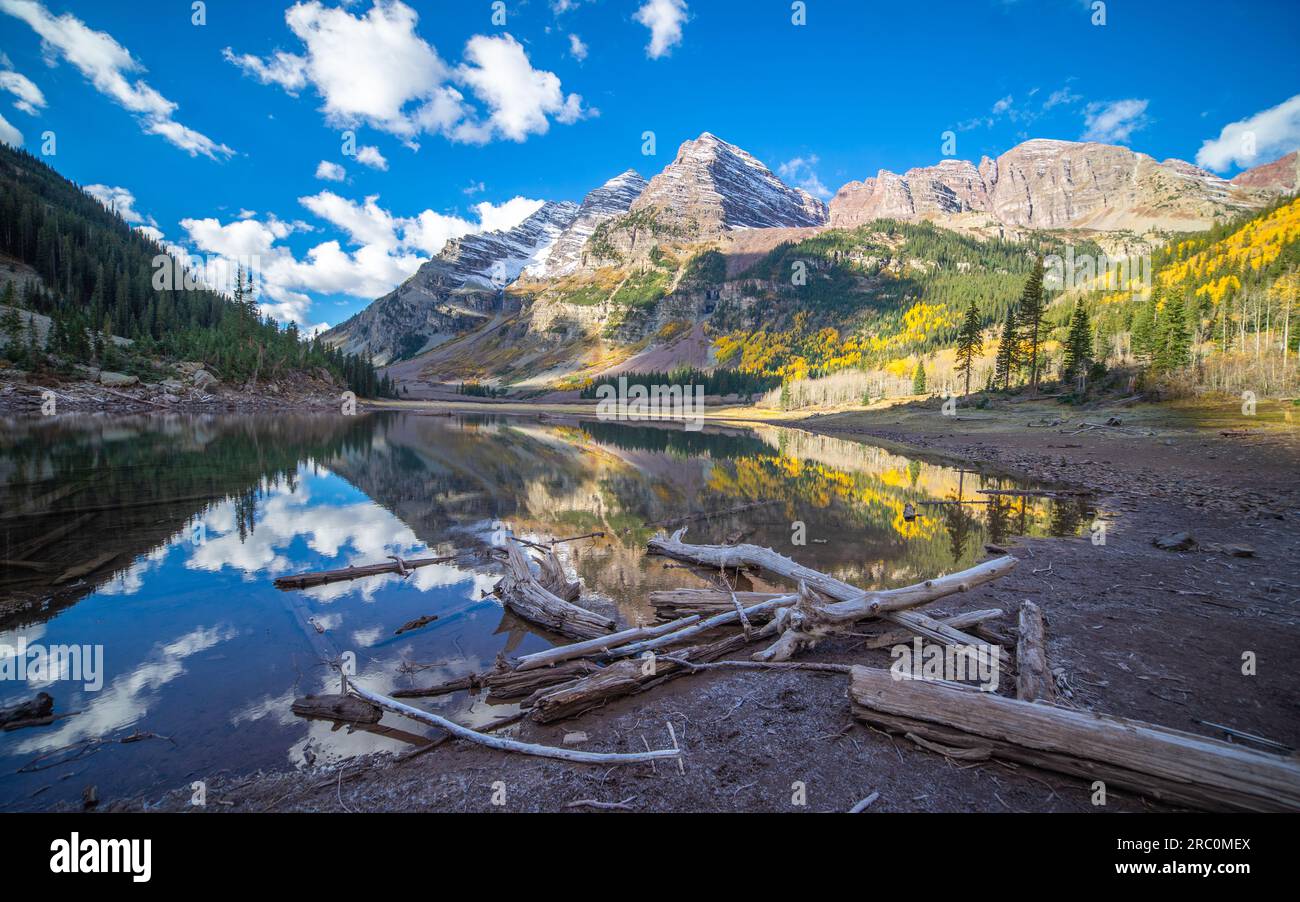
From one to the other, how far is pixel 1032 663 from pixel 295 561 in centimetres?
1664

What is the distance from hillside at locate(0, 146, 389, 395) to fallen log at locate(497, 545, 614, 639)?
278 ft

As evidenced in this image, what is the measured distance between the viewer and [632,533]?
18.3 meters

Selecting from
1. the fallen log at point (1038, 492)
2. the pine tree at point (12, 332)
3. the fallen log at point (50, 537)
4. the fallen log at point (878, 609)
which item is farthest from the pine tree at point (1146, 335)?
the pine tree at point (12, 332)

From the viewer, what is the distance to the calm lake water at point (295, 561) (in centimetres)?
667

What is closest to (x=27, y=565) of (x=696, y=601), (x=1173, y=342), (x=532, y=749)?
(x=532, y=749)

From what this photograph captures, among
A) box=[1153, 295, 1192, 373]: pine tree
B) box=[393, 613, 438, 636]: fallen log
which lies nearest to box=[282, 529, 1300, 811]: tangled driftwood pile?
box=[393, 613, 438, 636]: fallen log

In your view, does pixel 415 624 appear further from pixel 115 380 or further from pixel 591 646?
pixel 115 380

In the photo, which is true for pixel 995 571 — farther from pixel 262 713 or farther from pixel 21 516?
pixel 21 516

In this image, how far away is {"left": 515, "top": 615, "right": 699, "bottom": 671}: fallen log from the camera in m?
7.99

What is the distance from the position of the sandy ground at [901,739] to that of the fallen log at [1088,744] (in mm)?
194

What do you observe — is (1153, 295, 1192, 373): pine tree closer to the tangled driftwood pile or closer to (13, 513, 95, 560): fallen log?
the tangled driftwood pile

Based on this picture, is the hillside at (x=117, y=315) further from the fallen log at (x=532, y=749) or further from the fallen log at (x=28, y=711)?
the fallen log at (x=532, y=749)

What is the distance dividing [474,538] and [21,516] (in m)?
14.0
